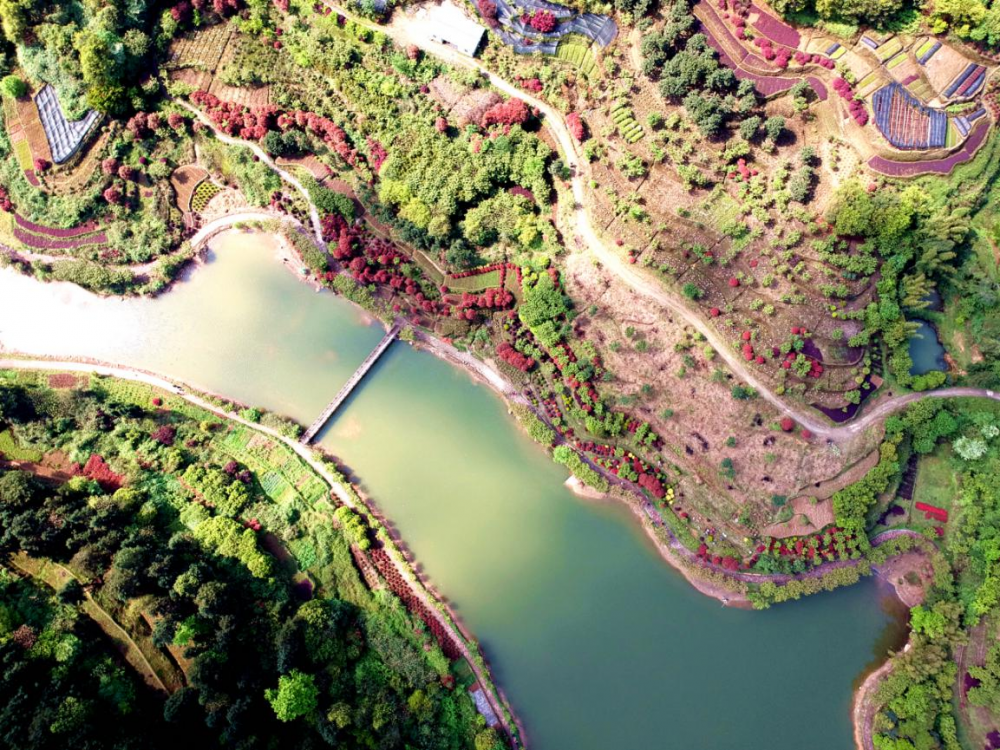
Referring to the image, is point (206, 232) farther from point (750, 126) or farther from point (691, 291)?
point (750, 126)

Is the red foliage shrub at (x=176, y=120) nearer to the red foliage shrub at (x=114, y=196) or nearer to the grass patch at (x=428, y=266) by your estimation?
the red foliage shrub at (x=114, y=196)

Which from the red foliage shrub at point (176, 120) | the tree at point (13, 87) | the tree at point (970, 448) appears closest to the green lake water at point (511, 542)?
the red foliage shrub at point (176, 120)

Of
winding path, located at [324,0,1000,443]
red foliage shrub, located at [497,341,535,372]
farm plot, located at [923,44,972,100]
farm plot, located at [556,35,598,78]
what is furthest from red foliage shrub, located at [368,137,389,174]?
farm plot, located at [923,44,972,100]

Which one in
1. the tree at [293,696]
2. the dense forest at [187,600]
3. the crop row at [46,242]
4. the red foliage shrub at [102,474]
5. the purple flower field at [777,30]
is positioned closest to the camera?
the dense forest at [187,600]

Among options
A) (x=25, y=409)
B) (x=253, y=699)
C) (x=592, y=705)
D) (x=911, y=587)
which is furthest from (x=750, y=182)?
(x=25, y=409)

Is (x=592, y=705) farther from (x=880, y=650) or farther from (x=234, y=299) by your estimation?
(x=234, y=299)

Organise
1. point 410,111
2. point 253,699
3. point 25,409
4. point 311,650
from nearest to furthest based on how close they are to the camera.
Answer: point 253,699
point 311,650
point 25,409
point 410,111

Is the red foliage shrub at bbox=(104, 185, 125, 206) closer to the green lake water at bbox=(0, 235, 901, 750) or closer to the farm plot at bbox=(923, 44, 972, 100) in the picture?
the green lake water at bbox=(0, 235, 901, 750)
